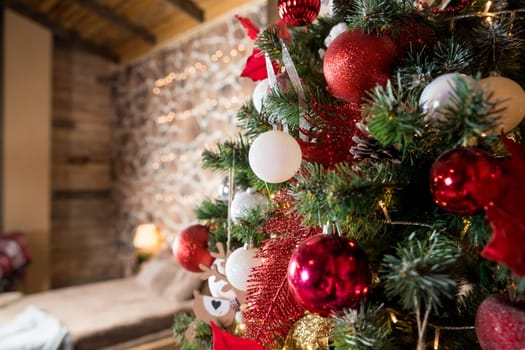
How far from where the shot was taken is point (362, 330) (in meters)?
0.47

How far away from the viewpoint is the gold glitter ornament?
60 cm

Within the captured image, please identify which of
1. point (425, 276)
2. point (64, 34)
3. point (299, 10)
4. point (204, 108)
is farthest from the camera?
point (64, 34)

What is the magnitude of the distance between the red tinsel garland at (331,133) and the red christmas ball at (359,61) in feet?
0.18

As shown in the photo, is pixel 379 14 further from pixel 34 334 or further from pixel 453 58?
pixel 34 334

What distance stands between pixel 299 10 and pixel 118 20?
3634mm

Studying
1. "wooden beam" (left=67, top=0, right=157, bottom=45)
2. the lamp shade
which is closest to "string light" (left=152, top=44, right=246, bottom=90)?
"wooden beam" (left=67, top=0, right=157, bottom=45)

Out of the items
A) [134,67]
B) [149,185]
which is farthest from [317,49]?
[134,67]

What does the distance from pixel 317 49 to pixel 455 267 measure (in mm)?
563

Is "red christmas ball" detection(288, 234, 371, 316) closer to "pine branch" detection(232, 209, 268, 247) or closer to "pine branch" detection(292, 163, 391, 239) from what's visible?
"pine branch" detection(292, 163, 391, 239)

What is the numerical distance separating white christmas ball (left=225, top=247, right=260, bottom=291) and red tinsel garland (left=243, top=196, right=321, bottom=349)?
0.07 ft

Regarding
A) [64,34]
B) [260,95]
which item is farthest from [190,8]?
[260,95]

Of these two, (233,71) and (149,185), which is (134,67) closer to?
(149,185)

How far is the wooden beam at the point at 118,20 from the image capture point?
3553 millimetres

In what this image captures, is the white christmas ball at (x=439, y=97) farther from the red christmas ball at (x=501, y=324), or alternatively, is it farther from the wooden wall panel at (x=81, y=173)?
the wooden wall panel at (x=81, y=173)
